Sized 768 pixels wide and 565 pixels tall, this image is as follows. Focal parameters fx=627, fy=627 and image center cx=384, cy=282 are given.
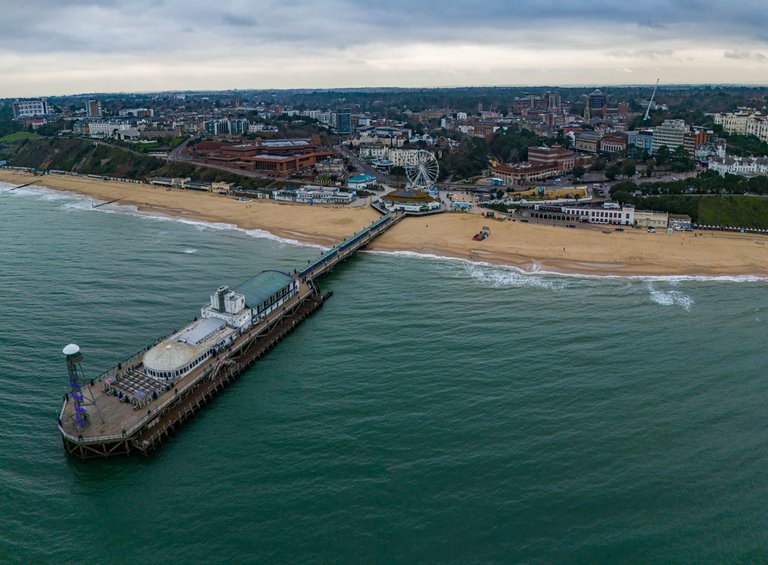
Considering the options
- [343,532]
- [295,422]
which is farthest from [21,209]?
[343,532]

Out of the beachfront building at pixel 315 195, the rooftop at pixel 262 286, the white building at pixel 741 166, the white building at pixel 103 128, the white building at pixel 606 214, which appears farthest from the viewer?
the white building at pixel 103 128

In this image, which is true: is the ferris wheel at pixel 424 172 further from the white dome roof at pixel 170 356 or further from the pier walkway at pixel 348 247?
the white dome roof at pixel 170 356

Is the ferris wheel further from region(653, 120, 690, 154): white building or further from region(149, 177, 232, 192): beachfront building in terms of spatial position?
region(653, 120, 690, 154): white building

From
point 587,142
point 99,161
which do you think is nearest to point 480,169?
point 587,142

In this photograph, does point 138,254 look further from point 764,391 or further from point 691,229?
point 691,229

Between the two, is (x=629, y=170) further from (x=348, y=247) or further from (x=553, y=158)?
(x=348, y=247)

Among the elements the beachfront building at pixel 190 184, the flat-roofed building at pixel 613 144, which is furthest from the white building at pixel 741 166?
the beachfront building at pixel 190 184
